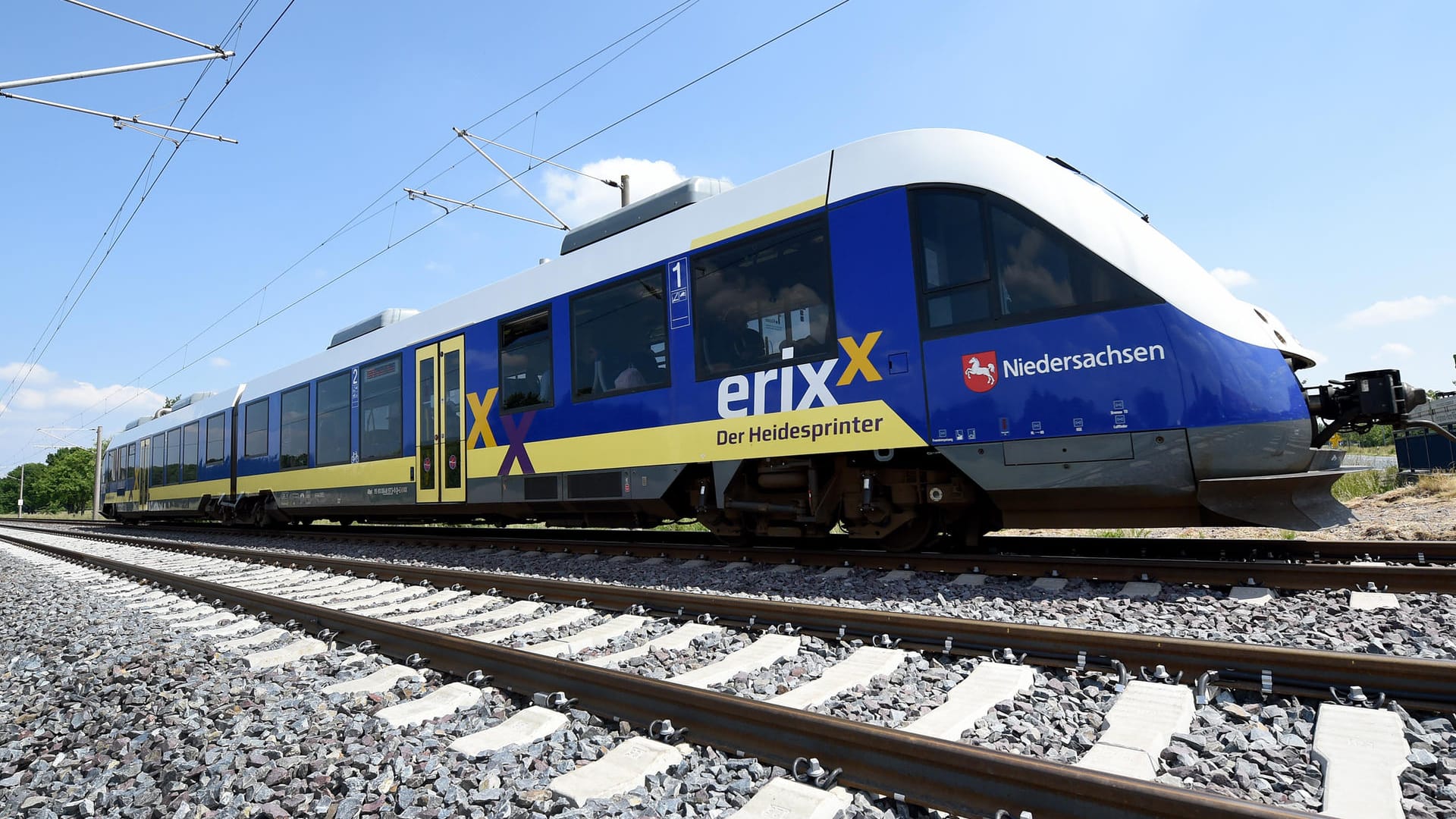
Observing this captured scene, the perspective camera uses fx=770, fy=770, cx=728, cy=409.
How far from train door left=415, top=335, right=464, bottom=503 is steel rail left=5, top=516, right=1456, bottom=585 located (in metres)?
2.38

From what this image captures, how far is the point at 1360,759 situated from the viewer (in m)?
2.20

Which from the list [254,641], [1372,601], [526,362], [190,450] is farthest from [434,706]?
[190,450]

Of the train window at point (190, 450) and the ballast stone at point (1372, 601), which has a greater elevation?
the train window at point (190, 450)

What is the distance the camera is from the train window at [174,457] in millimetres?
18234

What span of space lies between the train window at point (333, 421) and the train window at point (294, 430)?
525 mm

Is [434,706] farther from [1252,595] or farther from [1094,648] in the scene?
[1252,595]

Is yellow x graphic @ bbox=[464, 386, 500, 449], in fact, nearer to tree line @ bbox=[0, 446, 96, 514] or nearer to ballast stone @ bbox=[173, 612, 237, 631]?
ballast stone @ bbox=[173, 612, 237, 631]

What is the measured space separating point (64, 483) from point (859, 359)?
104m

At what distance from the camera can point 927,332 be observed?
17.7ft

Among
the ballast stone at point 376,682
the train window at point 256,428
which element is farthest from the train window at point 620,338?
the train window at point 256,428

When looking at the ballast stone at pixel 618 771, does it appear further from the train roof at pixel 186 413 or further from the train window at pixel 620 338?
the train roof at pixel 186 413

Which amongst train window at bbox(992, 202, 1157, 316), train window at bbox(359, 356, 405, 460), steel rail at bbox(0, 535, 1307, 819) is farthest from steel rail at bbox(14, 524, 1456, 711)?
train window at bbox(359, 356, 405, 460)

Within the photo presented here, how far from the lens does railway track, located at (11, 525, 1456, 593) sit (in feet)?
14.2

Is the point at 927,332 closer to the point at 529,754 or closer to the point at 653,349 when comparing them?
the point at 653,349
